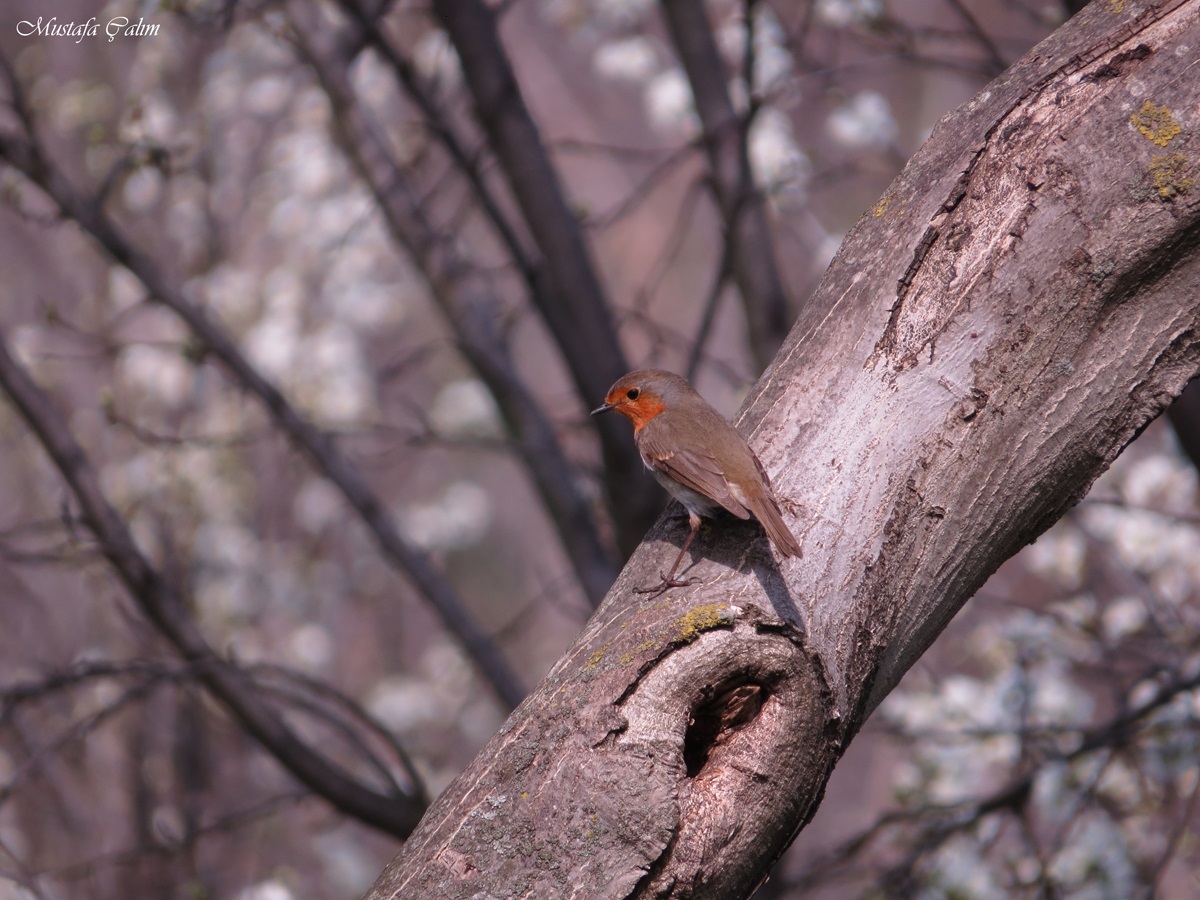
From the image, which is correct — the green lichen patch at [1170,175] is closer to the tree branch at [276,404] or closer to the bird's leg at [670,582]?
the bird's leg at [670,582]

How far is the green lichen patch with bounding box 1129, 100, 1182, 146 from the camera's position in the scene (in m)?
1.93

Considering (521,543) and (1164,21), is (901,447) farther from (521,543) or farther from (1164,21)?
(521,543)

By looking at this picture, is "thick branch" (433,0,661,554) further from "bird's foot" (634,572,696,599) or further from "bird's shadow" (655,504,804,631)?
"bird's foot" (634,572,696,599)

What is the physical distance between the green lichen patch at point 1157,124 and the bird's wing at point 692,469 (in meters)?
1.06

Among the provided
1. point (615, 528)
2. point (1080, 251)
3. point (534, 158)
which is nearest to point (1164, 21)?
point (1080, 251)

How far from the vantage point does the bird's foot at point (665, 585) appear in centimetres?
190

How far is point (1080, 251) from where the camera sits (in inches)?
77.0

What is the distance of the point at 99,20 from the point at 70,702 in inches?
169

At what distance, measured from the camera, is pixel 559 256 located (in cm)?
399

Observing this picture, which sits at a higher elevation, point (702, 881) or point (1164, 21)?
point (1164, 21)

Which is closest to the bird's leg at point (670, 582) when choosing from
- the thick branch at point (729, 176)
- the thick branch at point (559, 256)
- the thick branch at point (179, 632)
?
the thick branch at point (559, 256)

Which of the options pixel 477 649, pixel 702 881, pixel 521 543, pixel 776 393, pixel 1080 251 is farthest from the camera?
pixel 521 543

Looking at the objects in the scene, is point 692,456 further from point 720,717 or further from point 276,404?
point 276,404

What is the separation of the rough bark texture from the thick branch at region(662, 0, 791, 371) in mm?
2182
